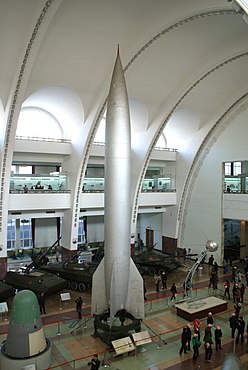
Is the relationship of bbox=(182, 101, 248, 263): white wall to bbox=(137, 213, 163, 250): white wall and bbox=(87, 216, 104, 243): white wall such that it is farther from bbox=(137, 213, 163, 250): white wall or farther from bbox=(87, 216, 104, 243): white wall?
bbox=(87, 216, 104, 243): white wall

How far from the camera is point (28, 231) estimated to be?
2611cm

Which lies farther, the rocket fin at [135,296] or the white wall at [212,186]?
the white wall at [212,186]

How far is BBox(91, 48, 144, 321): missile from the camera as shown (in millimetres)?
11828

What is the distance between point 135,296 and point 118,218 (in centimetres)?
289

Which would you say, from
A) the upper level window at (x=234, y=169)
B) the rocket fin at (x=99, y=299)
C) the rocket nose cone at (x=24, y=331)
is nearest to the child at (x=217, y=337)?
the rocket fin at (x=99, y=299)

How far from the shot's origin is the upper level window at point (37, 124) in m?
22.8

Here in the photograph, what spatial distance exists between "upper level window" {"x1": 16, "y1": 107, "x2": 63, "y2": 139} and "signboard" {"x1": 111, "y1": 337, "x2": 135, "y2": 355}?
16036 mm

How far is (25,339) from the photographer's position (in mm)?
9711

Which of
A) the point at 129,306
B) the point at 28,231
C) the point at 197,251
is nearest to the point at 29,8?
the point at 129,306

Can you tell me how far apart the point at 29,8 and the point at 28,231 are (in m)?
17.0

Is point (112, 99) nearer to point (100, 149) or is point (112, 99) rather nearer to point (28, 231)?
point (100, 149)

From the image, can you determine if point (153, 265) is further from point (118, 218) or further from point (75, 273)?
point (118, 218)

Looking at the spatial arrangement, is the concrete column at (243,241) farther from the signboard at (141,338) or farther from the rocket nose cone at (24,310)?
the rocket nose cone at (24,310)

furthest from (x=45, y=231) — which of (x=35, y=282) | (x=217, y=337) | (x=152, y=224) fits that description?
(x=217, y=337)
